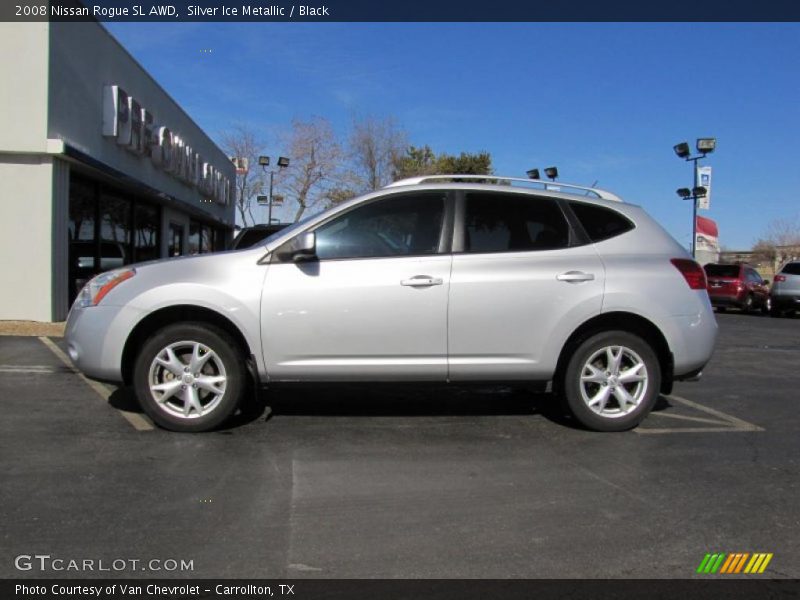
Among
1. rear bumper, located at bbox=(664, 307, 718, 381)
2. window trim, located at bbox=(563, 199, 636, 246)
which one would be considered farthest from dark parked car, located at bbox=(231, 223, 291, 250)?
rear bumper, located at bbox=(664, 307, 718, 381)

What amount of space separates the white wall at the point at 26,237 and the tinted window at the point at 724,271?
19.0 m

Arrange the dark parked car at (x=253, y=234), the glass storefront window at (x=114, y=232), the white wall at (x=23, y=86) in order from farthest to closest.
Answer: the glass storefront window at (x=114, y=232) → the white wall at (x=23, y=86) → the dark parked car at (x=253, y=234)

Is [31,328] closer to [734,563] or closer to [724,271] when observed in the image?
[734,563]

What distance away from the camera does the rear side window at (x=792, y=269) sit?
65.8ft

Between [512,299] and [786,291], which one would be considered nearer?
[512,299]

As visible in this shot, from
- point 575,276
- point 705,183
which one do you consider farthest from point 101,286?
point 705,183

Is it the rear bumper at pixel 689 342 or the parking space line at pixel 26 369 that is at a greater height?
the rear bumper at pixel 689 342

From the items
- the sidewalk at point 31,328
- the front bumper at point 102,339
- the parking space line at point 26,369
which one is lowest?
the parking space line at point 26,369

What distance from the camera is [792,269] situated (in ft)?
66.2

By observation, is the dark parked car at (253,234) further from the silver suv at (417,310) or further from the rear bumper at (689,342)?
the rear bumper at (689,342)

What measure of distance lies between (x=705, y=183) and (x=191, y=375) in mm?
26827

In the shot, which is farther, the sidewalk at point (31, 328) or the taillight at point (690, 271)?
the sidewalk at point (31, 328)

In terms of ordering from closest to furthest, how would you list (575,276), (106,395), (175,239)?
(575,276), (106,395), (175,239)

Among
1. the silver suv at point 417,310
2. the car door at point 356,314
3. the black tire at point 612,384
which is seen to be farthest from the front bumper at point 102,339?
the black tire at point 612,384
